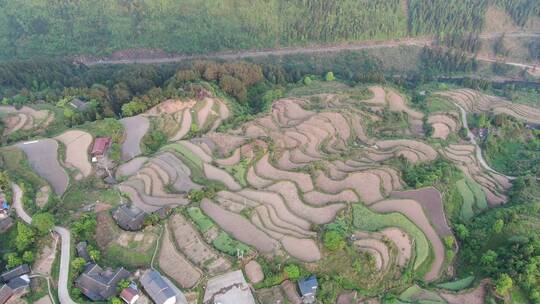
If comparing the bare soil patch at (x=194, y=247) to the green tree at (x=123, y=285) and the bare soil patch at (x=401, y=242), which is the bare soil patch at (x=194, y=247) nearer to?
the green tree at (x=123, y=285)

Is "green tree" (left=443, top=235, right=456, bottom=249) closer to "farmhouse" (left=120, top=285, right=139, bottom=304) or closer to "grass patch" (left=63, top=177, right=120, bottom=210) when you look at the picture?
"farmhouse" (left=120, top=285, right=139, bottom=304)

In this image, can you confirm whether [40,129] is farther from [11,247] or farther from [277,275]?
[277,275]

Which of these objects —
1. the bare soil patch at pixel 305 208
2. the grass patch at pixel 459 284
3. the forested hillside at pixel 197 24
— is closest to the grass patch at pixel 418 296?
the grass patch at pixel 459 284

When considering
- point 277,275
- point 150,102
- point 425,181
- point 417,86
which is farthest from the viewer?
point 417,86

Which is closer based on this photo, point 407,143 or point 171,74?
point 407,143

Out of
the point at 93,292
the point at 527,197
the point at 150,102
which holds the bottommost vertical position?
the point at 527,197

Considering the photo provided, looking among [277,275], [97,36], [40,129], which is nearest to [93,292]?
[277,275]

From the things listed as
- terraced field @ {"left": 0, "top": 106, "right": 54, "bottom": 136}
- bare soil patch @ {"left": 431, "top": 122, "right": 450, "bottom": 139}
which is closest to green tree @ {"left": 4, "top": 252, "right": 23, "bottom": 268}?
terraced field @ {"left": 0, "top": 106, "right": 54, "bottom": 136}
